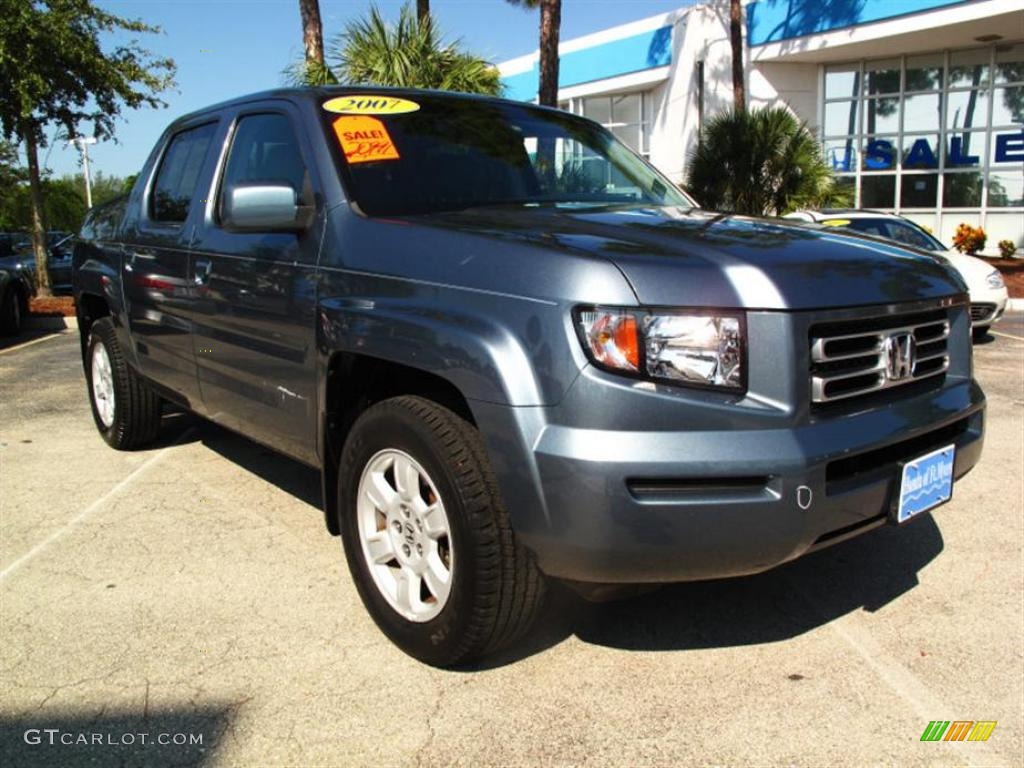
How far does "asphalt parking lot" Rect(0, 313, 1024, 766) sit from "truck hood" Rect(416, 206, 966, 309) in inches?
46.7

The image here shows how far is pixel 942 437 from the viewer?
3.00 meters

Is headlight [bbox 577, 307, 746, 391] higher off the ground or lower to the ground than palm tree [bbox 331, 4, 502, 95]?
lower

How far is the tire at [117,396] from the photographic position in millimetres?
5254

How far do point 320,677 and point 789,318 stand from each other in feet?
5.95

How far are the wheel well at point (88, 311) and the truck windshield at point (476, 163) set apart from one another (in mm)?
2852

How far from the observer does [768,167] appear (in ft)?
49.8

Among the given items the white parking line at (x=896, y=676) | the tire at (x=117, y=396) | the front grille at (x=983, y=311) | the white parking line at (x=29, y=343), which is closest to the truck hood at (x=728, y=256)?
the white parking line at (x=896, y=676)

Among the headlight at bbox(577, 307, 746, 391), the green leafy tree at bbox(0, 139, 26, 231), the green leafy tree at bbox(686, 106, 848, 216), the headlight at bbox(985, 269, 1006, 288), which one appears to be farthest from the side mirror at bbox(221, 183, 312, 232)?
the green leafy tree at bbox(0, 139, 26, 231)

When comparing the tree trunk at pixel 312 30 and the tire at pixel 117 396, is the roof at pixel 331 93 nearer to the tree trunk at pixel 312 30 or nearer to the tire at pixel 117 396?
the tire at pixel 117 396

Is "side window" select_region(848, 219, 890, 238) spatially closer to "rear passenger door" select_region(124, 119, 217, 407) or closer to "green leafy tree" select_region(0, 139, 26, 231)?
"rear passenger door" select_region(124, 119, 217, 407)

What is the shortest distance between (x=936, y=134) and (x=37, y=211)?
768 inches

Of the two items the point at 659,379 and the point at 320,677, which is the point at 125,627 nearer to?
the point at 320,677

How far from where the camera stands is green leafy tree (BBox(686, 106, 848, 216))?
588 inches

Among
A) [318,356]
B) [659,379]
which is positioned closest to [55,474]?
[318,356]
